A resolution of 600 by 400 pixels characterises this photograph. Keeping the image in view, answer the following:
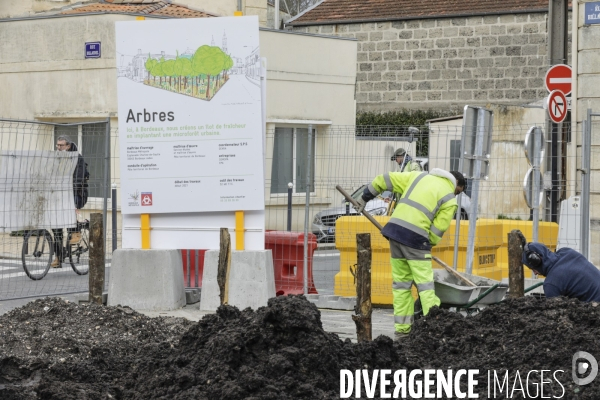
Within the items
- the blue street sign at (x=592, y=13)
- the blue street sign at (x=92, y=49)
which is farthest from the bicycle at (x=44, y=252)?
the blue street sign at (x=592, y=13)

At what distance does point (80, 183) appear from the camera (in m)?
13.2

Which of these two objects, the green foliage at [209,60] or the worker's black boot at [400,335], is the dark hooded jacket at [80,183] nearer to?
the green foliage at [209,60]

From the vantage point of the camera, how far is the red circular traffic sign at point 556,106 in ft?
48.3

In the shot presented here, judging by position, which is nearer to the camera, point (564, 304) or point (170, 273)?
point (564, 304)

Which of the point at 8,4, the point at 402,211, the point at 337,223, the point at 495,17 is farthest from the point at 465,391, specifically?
the point at 495,17

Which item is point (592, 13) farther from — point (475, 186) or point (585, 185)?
point (475, 186)

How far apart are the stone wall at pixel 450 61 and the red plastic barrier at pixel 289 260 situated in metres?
18.3

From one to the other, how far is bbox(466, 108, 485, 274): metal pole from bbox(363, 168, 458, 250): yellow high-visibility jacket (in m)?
1.51

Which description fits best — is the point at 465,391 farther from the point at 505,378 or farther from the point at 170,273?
the point at 170,273

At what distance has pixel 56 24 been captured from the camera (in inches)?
859

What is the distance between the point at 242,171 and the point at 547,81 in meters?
7.20

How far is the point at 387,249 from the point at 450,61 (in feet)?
62.8

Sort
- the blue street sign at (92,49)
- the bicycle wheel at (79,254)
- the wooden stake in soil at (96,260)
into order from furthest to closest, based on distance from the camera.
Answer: the blue street sign at (92,49) < the bicycle wheel at (79,254) < the wooden stake in soil at (96,260)

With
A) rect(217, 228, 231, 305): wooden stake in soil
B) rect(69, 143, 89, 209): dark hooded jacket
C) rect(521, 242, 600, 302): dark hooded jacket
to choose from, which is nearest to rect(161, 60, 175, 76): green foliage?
rect(217, 228, 231, 305): wooden stake in soil
